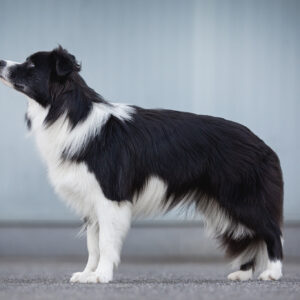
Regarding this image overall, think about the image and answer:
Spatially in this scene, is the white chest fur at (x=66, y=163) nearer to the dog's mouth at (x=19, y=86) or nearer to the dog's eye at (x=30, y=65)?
the dog's mouth at (x=19, y=86)

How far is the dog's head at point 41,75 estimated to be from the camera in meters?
5.86

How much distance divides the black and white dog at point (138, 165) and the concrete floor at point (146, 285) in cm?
29

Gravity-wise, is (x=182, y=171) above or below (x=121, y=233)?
above

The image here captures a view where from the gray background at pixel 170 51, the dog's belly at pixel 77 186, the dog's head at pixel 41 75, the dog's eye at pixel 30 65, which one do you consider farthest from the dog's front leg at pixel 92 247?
the gray background at pixel 170 51

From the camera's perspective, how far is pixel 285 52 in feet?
28.2

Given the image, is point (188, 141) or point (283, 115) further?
point (283, 115)

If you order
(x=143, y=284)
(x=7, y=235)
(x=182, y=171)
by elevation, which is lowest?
(x=7, y=235)

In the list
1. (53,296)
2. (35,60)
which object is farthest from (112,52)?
(53,296)

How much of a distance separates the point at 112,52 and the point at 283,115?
181 centimetres

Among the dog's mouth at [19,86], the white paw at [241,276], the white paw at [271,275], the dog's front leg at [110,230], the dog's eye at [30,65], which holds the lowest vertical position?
the white paw at [241,276]

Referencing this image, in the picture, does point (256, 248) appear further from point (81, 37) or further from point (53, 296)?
point (81, 37)

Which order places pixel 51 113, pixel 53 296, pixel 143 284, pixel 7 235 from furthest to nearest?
1. pixel 7 235
2. pixel 51 113
3. pixel 143 284
4. pixel 53 296

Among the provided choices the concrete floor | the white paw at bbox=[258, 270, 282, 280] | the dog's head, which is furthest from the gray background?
the white paw at bbox=[258, 270, 282, 280]

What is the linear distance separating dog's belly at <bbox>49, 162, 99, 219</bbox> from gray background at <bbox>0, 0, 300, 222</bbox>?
268 centimetres
